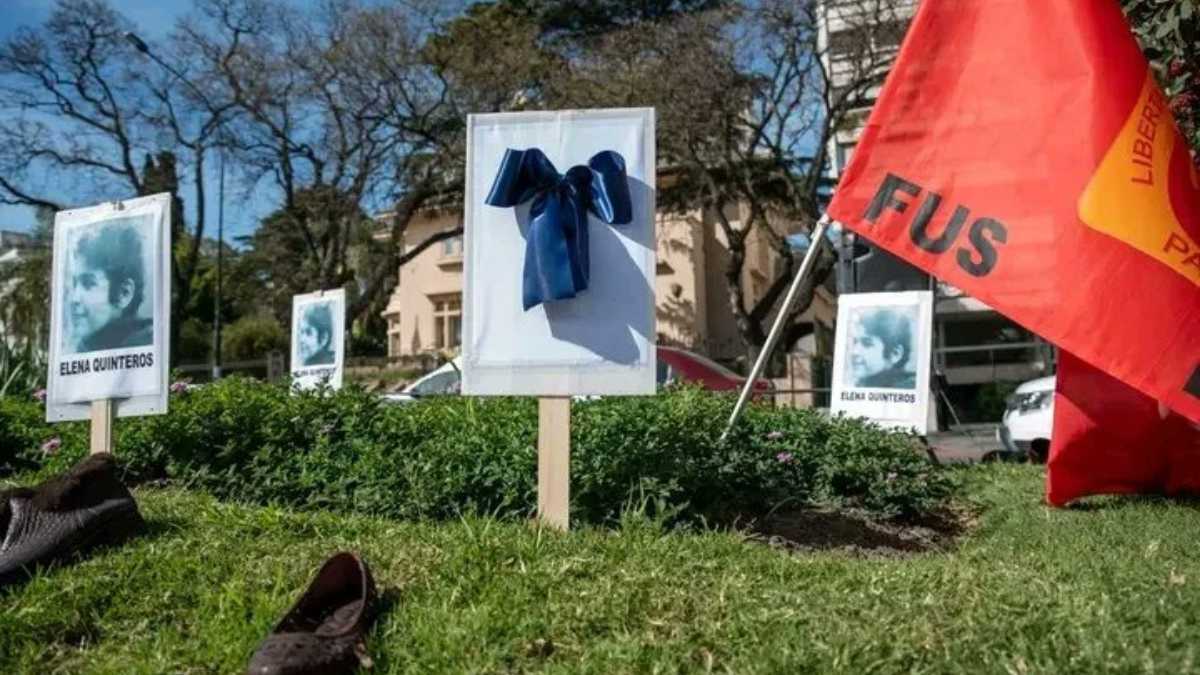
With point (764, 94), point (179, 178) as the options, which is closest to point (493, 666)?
point (764, 94)

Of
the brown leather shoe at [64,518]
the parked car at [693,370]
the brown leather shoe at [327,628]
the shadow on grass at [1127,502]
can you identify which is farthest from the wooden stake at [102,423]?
the parked car at [693,370]

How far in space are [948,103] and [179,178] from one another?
26.4 meters

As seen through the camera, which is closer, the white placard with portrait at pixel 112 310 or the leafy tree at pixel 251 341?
the white placard with portrait at pixel 112 310

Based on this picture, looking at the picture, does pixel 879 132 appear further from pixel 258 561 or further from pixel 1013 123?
pixel 258 561

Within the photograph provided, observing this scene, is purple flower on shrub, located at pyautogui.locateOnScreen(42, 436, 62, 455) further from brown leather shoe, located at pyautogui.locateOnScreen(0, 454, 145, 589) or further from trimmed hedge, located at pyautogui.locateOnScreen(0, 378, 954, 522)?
brown leather shoe, located at pyautogui.locateOnScreen(0, 454, 145, 589)

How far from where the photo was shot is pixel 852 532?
250 inches

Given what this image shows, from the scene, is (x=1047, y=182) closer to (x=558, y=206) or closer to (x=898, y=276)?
(x=558, y=206)

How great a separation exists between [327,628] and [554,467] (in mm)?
1631

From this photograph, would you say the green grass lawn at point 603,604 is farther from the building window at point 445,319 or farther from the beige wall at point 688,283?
the building window at point 445,319

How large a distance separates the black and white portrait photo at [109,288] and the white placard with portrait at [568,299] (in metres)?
1.68

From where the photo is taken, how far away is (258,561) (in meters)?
4.27

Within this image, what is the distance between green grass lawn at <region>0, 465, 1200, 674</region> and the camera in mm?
3254

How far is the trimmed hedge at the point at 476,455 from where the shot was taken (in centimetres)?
563

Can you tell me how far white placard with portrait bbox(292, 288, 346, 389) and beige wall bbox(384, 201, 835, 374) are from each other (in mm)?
21833
